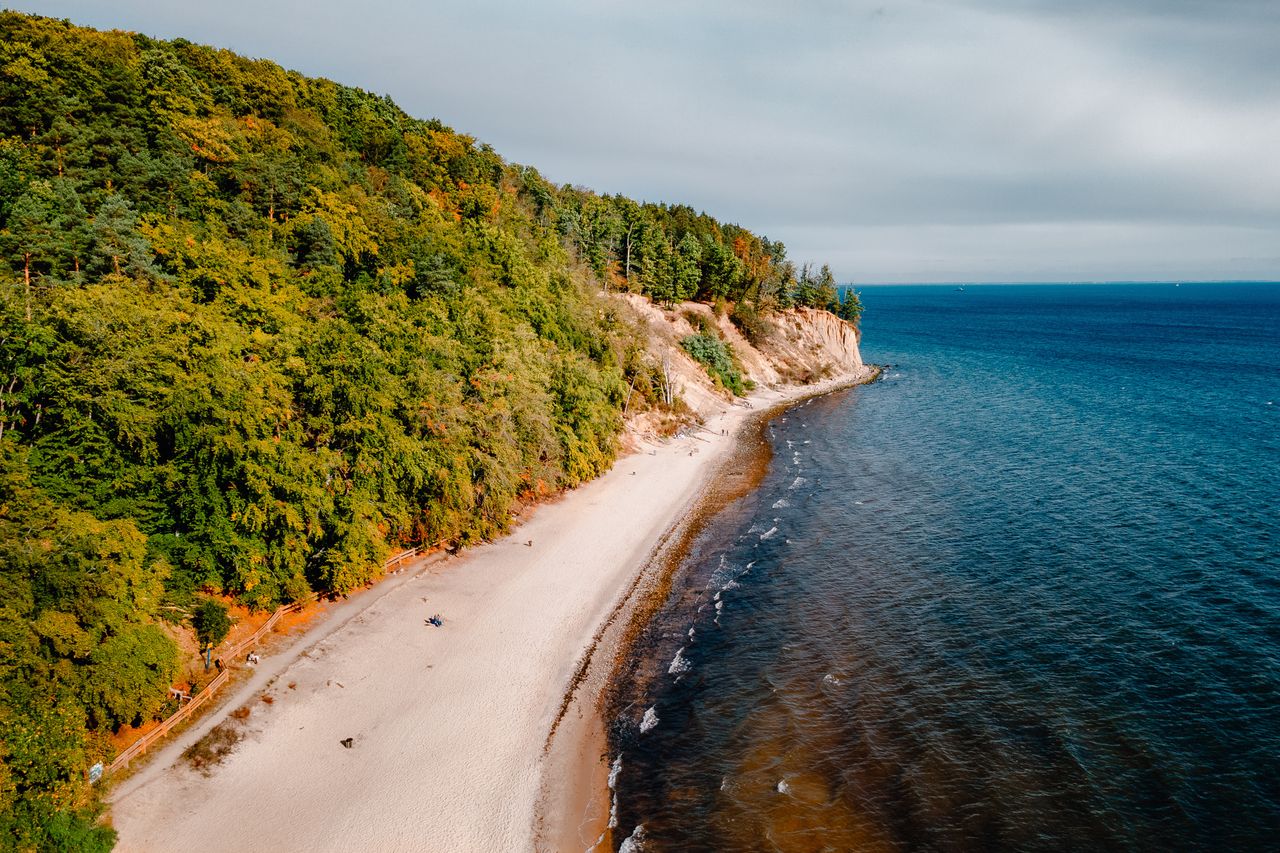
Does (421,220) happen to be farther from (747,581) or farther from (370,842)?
(370,842)

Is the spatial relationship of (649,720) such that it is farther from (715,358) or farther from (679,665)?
(715,358)

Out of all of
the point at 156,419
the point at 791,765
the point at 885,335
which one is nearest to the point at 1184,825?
the point at 791,765

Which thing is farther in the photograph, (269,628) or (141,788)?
(269,628)

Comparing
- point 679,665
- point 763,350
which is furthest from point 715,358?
point 679,665

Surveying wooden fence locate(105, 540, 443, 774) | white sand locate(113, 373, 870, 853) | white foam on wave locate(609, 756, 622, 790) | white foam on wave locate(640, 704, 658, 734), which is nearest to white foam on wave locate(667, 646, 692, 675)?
white foam on wave locate(640, 704, 658, 734)

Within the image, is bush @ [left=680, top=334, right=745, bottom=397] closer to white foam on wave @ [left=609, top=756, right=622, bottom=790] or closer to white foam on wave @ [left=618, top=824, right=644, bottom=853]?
white foam on wave @ [left=609, top=756, right=622, bottom=790]

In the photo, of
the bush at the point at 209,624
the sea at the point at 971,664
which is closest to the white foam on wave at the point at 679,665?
the sea at the point at 971,664
